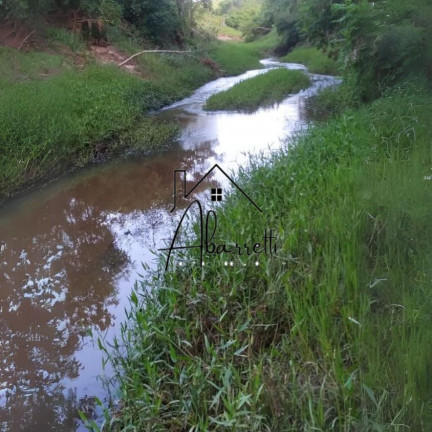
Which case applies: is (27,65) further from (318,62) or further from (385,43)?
(318,62)

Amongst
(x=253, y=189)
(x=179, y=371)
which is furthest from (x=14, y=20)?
(x=179, y=371)

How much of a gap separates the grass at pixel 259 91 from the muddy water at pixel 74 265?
3.97 m

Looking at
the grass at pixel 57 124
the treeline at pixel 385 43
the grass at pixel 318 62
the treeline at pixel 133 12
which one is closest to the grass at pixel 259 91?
the grass at pixel 318 62

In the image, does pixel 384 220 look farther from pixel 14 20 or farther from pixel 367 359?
pixel 14 20

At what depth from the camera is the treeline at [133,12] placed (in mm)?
13055

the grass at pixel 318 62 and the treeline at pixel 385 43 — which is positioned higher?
the treeline at pixel 385 43

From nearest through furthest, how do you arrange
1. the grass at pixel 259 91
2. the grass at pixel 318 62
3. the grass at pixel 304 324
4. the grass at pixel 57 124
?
the grass at pixel 304 324 < the grass at pixel 57 124 < the grass at pixel 259 91 < the grass at pixel 318 62

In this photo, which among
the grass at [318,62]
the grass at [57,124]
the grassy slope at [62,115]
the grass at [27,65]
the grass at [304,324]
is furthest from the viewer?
the grass at [318,62]

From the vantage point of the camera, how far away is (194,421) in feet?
8.17

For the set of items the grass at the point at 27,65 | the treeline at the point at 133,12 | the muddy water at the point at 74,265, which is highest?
the treeline at the point at 133,12

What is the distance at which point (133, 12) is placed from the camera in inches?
732

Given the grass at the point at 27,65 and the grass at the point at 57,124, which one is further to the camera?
the grass at the point at 27,65

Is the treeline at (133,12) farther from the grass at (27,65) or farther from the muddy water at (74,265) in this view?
the muddy water at (74,265)

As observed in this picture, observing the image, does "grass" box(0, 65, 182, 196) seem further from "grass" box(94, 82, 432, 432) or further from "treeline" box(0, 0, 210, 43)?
"grass" box(94, 82, 432, 432)
